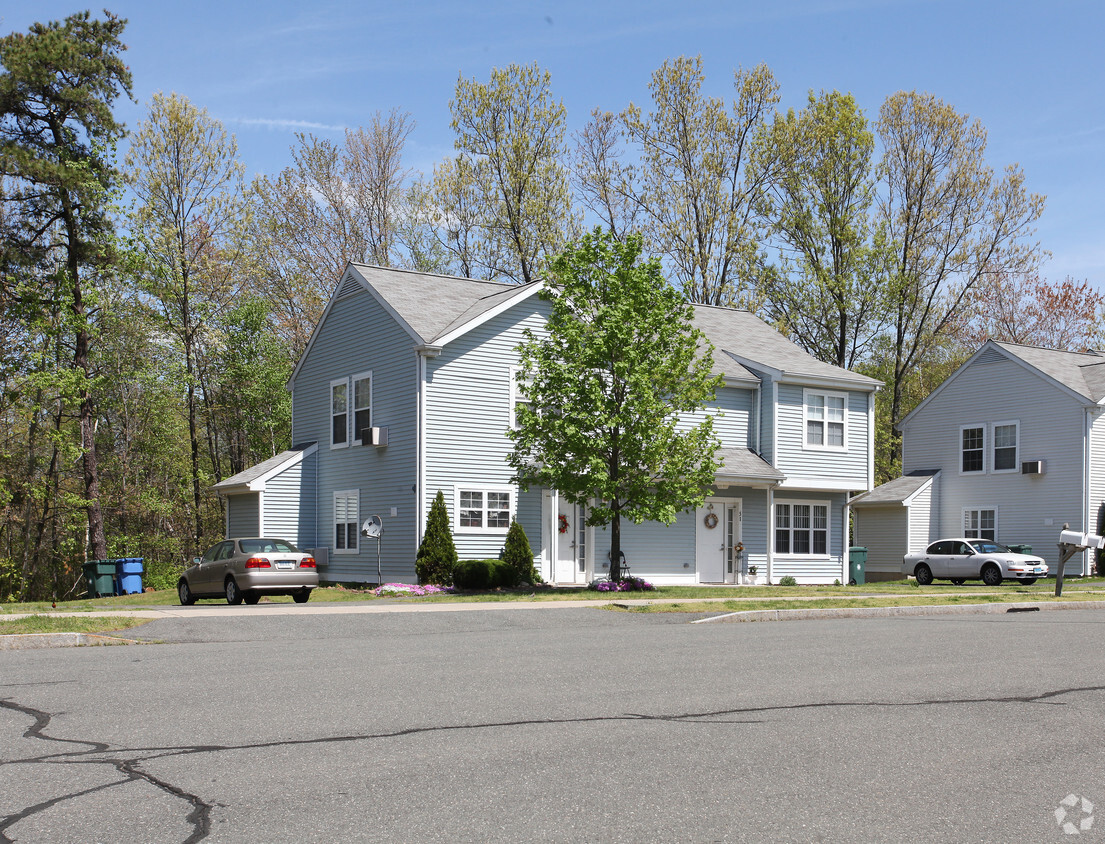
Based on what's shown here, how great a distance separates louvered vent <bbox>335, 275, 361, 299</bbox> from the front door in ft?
26.8

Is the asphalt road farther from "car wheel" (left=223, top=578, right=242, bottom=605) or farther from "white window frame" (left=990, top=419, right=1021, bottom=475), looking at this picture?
"white window frame" (left=990, top=419, right=1021, bottom=475)

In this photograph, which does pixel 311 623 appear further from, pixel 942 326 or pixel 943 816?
pixel 942 326

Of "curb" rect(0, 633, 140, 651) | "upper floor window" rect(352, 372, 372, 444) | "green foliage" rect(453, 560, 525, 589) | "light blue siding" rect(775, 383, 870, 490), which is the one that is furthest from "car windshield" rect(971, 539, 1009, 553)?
"curb" rect(0, 633, 140, 651)

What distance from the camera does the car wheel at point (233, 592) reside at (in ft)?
72.5

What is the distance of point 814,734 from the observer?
7801 millimetres

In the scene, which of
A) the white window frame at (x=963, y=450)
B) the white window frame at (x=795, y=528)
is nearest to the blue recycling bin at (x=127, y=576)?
the white window frame at (x=795, y=528)

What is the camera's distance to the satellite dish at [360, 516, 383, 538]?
2634cm

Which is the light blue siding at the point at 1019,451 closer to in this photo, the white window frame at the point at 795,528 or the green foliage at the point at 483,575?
the white window frame at the point at 795,528

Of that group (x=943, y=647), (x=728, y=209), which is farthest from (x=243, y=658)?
(x=728, y=209)

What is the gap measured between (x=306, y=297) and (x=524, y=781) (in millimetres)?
38061

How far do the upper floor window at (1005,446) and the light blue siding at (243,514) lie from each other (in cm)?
2596

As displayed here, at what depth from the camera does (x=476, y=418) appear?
27.7 metres

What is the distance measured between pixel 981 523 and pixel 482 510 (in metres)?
21.5

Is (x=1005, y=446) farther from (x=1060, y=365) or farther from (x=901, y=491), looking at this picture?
(x=901, y=491)
